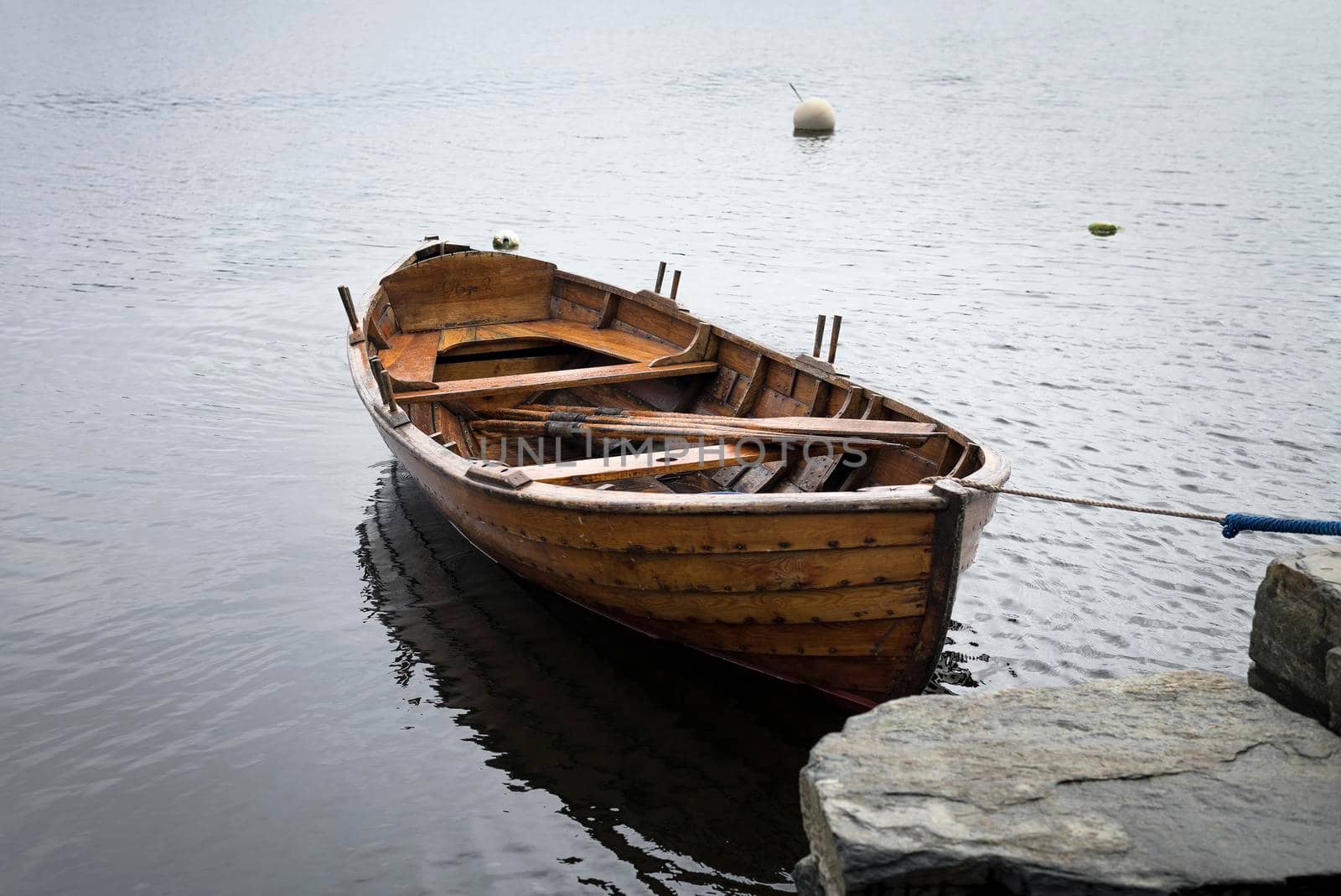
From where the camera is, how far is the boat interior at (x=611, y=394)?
284 inches

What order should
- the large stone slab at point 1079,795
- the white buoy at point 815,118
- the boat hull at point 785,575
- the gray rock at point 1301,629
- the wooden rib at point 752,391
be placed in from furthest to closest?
the white buoy at point 815,118 < the wooden rib at point 752,391 < the boat hull at point 785,575 < the gray rock at point 1301,629 < the large stone slab at point 1079,795

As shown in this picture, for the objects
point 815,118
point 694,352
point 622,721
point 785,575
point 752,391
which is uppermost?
point 815,118

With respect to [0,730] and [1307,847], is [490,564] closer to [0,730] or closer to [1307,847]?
[0,730]

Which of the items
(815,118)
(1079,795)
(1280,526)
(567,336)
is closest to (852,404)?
(1280,526)

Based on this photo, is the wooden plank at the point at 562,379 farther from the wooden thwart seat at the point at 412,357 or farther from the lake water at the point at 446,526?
the lake water at the point at 446,526

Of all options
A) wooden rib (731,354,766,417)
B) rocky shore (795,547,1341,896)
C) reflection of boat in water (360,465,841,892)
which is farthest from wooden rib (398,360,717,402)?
rocky shore (795,547,1341,896)

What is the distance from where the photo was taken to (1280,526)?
15.1 ft

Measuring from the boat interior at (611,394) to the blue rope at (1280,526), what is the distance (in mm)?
1611

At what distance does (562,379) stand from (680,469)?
213 cm

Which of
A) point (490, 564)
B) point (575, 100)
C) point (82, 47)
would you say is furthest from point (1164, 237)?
point (82, 47)

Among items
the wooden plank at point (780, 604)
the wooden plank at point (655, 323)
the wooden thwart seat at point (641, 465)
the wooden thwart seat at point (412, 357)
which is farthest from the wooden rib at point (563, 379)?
the wooden plank at point (780, 604)

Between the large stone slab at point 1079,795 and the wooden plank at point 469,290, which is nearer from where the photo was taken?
the large stone slab at point 1079,795

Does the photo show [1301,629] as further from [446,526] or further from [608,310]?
[608,310]

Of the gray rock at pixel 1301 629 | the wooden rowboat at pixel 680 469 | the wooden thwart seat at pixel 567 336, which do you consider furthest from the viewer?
the wooden thwart seat at pixel 567 336
